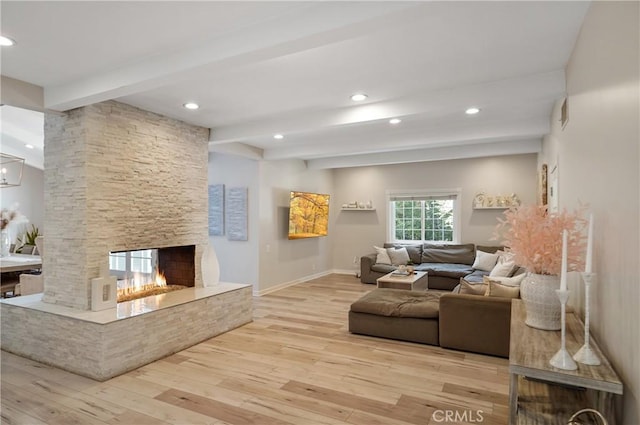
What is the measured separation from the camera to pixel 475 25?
2.35m

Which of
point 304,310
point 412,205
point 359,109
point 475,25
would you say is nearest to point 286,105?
point 359,109

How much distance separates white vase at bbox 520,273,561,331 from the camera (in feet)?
6.60

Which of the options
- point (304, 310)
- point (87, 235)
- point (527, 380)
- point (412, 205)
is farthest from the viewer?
point (412, 205)

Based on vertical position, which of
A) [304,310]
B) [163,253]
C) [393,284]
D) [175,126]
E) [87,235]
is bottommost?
[304,310]

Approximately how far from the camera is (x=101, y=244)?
3682mm

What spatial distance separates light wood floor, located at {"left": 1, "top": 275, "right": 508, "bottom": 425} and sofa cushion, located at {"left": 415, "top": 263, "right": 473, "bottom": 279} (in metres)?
2.96

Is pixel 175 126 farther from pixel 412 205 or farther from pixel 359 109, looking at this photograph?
pixel 412 205

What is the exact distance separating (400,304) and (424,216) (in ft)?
13.7

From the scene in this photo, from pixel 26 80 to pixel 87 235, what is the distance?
150 cm

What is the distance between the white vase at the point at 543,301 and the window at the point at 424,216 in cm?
583

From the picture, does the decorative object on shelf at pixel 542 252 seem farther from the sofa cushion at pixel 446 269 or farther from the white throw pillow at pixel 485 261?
the white throw pillow at pixel 485 261

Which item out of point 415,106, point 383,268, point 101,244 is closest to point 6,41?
point 101,244

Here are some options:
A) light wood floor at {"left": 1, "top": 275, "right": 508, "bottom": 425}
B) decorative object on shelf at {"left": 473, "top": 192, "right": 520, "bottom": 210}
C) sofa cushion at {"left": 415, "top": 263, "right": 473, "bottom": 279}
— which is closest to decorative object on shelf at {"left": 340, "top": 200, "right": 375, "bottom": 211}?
sofa cushion at {"left": 415, "top": 263, "right": 473, "bottom": 279}

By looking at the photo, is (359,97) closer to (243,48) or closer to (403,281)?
(243,48)
